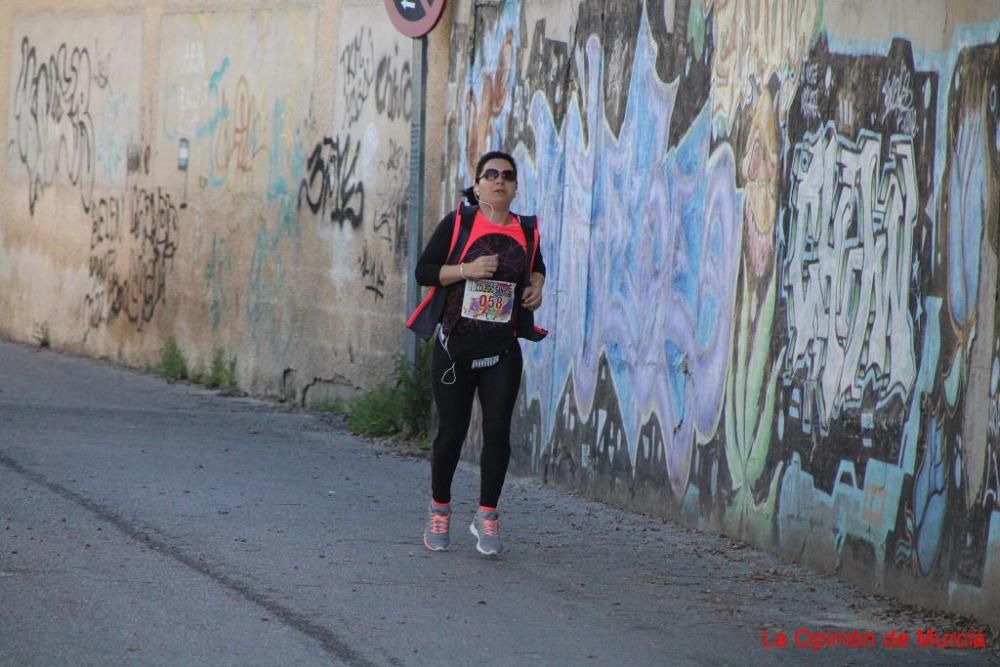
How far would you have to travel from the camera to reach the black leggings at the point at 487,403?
7.68m

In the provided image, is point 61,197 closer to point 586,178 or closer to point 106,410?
point 106,410

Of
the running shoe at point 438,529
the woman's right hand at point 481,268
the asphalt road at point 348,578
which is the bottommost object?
the asphalt road at point 348,578

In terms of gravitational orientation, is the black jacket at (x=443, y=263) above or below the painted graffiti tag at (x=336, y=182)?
below

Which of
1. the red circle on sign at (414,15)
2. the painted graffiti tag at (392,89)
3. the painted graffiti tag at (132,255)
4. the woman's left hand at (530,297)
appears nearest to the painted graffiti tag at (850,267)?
the woman's left hand at (530,297)

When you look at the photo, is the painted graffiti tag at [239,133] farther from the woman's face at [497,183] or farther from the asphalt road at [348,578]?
the woman's face at [497,183]

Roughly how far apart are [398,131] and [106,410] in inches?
117

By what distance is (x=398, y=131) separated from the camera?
1275cm

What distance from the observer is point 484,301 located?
7.60 m

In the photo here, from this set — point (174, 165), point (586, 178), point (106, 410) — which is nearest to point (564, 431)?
point (586, 178)

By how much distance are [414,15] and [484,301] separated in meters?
4.62

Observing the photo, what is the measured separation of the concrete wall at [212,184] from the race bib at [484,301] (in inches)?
188

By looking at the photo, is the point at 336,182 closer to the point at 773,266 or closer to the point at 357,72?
the point at 357,72

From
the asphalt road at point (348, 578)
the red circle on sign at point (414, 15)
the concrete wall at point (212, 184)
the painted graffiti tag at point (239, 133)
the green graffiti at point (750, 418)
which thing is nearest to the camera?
the asphalt road at point (348, 578)

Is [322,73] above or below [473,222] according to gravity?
above
